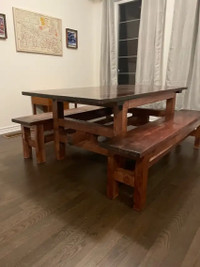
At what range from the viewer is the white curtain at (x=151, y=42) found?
11.0 ft

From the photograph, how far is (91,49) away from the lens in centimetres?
450

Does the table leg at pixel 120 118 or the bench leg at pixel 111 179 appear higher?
the table leg at pixel 120 118

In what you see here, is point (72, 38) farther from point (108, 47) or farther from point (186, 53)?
point (186, 53)

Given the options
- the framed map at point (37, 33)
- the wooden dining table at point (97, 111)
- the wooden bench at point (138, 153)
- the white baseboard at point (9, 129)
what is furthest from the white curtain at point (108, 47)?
the wooden bench at point (138, 153)

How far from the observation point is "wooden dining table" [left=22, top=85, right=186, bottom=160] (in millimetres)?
1506

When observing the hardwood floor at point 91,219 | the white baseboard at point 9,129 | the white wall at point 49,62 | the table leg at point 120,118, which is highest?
the white wall at point 49,62

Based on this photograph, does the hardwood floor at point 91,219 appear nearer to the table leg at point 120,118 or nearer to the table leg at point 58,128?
the table leg at point 58,128

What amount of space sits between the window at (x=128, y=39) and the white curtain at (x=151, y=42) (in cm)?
31

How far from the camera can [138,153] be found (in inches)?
47.6

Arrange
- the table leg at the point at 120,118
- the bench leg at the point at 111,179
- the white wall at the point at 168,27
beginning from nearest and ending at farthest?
the bench leg at the point at 111,179
the table leg at the point at 120,118
the white wall at the point at 168,27

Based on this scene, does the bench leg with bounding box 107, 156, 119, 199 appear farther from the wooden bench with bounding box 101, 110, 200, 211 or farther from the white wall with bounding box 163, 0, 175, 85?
the white wall with bounding box 163, 0, 175, 85

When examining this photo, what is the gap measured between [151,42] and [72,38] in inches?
60.9

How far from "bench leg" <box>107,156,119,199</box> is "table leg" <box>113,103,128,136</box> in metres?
0.26

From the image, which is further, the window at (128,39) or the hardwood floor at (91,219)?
the window at (128,39)
